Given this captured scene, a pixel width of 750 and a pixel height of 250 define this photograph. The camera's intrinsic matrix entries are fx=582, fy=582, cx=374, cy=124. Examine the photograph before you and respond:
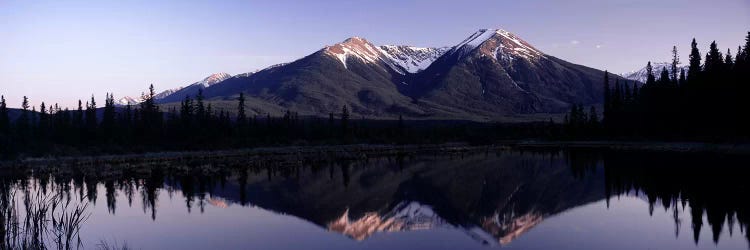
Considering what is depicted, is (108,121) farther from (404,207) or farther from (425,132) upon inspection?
(404,207)

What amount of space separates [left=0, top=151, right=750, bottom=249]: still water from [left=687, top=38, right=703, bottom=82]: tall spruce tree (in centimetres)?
3562

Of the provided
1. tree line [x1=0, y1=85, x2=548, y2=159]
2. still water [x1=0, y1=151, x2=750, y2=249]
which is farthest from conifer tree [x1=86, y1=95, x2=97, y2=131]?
still water [x1=0, y1=151, x2=750, y2=249]

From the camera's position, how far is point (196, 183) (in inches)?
1796

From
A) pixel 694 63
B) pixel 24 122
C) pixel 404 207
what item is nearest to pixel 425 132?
pixel 694 63

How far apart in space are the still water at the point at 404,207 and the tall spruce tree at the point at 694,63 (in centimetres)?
3562

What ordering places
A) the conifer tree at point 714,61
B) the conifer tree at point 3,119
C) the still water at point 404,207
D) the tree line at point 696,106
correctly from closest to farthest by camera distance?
the still water at point 404,207, the tree line at point 696,106, the conifer tree at point 714,61, the conifer tree at point 3,119

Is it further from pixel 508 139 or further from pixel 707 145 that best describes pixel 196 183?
pixel 508 139

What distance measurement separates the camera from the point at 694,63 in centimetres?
8869

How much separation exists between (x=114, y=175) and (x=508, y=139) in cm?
11125

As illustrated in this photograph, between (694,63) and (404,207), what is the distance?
74.5m

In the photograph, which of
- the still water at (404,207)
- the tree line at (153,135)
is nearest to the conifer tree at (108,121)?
the tree line at (153,135)

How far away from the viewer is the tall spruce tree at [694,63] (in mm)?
86188

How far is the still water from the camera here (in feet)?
73.6

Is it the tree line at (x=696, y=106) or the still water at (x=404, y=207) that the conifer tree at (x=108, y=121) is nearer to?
the still water at (x=404, y=207)
